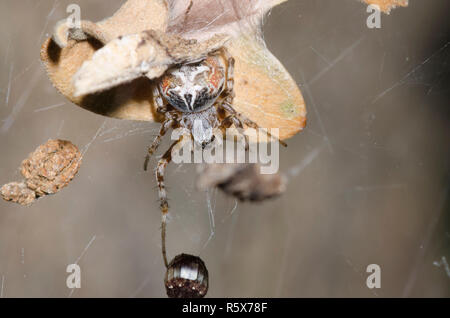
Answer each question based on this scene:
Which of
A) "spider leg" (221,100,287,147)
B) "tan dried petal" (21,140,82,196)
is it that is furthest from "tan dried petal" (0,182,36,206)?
"spider leg" (221,100,287,147)

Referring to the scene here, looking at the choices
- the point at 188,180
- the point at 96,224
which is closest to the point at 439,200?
the point at 188,180

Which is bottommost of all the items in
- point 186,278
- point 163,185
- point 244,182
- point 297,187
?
point 186,278

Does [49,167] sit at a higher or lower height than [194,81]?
lower

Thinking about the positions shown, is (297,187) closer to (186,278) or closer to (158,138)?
(158,138)

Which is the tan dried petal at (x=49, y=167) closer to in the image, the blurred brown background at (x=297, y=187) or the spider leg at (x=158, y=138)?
the spider leg at (x=158, y=138)

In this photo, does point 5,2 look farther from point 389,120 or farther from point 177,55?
point 389,120

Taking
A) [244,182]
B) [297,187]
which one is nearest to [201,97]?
[244,182]
